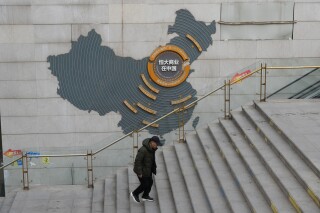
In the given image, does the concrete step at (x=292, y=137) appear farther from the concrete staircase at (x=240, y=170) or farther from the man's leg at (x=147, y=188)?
the man's leg at (x=147, y=188)

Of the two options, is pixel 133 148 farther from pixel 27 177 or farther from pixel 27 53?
pixel 27 53

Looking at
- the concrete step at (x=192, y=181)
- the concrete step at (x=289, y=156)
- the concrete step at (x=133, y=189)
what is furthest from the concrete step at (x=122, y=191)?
the concrete step at (x=289, y=156)

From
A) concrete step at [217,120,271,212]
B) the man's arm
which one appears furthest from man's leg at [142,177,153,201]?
concrete step at [217,120,271,212]

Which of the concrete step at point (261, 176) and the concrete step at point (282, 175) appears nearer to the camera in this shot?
the concrete step at point (282, 175)

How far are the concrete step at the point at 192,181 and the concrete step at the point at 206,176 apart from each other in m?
0.12

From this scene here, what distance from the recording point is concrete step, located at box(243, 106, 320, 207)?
7.65m

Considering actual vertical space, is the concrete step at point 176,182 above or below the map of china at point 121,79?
below

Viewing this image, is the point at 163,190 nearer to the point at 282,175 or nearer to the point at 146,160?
the point at 146,160

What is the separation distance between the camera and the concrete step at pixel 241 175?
8.00m

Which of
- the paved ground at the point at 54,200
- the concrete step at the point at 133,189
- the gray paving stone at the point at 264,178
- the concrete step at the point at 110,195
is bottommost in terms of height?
the paved ground at the point at 54,200

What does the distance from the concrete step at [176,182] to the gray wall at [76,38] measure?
0.66 meters

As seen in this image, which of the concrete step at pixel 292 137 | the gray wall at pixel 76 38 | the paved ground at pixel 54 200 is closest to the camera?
the concrete step at pixel 292 137

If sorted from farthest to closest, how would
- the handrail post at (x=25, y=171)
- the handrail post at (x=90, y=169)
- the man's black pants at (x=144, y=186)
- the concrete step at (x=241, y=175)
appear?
the handrail post at (x=25, y=171), the handrail post at (x=90, y=169), the man's black pants at (x=144, y=186), the concrete step at (x=241, y=175)

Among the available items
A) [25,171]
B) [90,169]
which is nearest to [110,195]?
[90,169]
